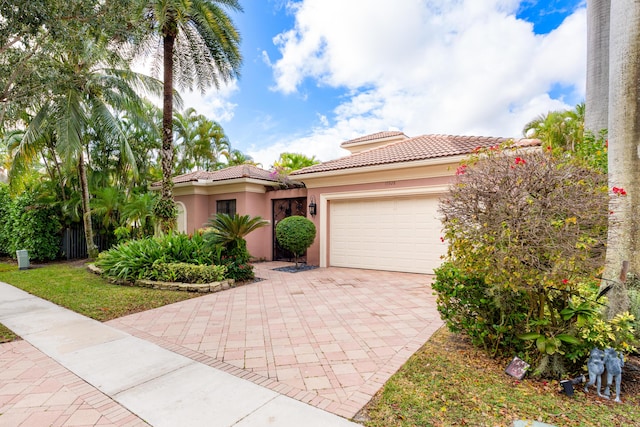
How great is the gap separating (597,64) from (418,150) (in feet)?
16.2

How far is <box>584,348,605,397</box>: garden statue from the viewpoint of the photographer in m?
3.00

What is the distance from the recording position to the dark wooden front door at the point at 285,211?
13066 mm

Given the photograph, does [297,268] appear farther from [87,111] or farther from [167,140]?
[87,111]

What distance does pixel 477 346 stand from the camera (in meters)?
4.09

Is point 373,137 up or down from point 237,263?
up

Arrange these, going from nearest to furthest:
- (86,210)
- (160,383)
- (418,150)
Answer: (160,383)
(418,150)
(86,210)

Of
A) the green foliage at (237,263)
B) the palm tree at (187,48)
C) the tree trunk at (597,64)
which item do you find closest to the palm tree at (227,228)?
the green foliage at (237,263)

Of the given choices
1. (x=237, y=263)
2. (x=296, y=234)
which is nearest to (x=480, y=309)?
(x=237, y=263)

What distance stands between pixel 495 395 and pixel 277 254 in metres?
11.3

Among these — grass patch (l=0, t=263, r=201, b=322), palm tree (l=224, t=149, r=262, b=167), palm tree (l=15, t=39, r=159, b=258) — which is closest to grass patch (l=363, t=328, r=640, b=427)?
grass patch (l=0, t=263, r=201, b=322)

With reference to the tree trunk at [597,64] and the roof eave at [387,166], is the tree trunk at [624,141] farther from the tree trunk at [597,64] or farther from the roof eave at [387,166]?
the roof eave at [387,166]

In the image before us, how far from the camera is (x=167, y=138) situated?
10.4m

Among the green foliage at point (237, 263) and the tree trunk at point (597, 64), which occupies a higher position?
the tree trunk at point (597, 64)

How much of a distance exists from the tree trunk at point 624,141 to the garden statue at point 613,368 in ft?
2.55
